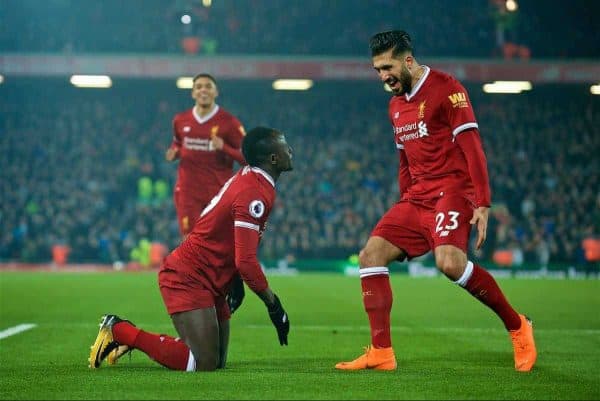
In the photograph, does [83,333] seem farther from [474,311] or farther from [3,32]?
[3,32]

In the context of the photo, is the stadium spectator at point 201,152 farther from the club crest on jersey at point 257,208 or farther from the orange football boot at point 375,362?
the orange football boot at point 375,362

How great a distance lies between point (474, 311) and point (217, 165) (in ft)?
14.7

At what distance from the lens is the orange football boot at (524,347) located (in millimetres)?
6359

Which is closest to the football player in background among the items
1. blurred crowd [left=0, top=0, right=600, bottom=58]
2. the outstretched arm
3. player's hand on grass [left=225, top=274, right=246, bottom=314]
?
player's hand on grass [left=225, top=274, right=246, bottom=314]

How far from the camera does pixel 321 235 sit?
85.0ft

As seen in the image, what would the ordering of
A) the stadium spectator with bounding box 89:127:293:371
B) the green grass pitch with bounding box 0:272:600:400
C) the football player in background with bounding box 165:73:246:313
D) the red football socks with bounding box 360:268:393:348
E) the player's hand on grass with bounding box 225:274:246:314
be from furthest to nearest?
the football player in background with bounding box 165:73:246:313
the player's hand on grass with bounding box 225:274:246:314
the red football socks with bounding box 360:268:393:348
the stadium spectator with bounding box 89:127:293:371
the green grass pitch with bounding box 0:272:600:400

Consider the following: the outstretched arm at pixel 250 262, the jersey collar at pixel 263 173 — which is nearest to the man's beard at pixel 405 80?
the jersey collar at pixel 263 173

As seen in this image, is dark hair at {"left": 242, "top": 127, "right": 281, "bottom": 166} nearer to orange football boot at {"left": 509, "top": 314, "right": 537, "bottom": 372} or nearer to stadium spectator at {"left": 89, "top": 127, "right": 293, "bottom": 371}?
stadium spectator at {"left": 89, "top": 127, "right": 293, "bottom": 371}

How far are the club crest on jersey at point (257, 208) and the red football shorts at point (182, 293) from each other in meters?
0.75

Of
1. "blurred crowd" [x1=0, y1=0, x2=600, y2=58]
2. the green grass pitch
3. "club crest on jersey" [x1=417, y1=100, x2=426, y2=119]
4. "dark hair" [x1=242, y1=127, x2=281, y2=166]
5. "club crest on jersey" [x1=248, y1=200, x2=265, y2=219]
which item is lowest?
the green grass pitch

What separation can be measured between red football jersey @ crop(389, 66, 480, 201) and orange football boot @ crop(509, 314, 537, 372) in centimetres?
103

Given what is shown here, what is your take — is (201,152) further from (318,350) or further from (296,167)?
(296,167)

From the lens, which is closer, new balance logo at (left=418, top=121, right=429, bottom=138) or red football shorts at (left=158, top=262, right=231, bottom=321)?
red football shorts at (left=158, top=262, right=231, bottom=321)

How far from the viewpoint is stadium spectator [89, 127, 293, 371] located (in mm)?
6156
